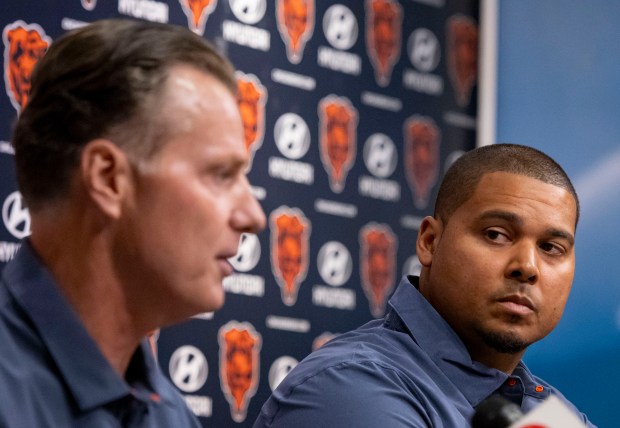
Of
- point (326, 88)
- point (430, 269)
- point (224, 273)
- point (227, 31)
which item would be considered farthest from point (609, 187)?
point (224, 273)

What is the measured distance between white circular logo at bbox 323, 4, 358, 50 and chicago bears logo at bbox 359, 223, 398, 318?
2.61 ft

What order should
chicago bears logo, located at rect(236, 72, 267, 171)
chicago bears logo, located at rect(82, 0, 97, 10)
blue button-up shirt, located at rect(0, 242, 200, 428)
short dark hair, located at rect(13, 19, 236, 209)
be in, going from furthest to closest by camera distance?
chicago bears logo, located at rect(236, 72, 267, 171), chicago bears logo, located at rect(82, 0, 97, 10), short dark hair, located at rect(13, 19, 236, 209), blue button-up shirt, located at rect(0, 242, 200, 428)

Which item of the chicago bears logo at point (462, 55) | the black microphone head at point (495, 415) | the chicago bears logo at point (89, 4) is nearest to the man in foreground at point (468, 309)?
the black microphone head at point (495, 415)

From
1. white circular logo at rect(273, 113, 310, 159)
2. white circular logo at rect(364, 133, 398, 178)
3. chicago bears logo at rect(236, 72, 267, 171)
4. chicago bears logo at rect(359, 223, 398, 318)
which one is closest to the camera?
chicago bears logo at rect(236, 72, 267, 171)

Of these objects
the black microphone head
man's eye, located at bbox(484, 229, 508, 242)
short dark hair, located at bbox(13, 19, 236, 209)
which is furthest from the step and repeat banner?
the black microphone head

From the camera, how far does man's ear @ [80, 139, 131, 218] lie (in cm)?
152

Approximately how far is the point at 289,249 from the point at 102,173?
2.88 meters

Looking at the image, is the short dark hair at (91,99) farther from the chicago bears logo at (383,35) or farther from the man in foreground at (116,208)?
the chicago bears logo at (383,35)

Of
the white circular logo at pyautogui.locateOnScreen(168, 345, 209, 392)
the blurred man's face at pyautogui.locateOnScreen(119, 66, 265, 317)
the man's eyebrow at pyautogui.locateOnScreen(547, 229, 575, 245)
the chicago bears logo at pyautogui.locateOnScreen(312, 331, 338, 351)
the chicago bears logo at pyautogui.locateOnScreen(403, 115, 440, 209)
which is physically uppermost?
the blurred man's face at pyautogui.locateOnScreen(119, 66, 265, 317)

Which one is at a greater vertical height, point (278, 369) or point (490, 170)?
point (490, 170)

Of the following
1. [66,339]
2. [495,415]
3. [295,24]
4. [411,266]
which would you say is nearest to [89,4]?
[295,24]

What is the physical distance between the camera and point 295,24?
180 inches

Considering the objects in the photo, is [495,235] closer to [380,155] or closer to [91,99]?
[91,99]

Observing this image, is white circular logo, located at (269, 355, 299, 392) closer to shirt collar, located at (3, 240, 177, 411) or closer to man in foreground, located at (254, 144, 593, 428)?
man in foreground, located at (254, 144, 593, 428)
